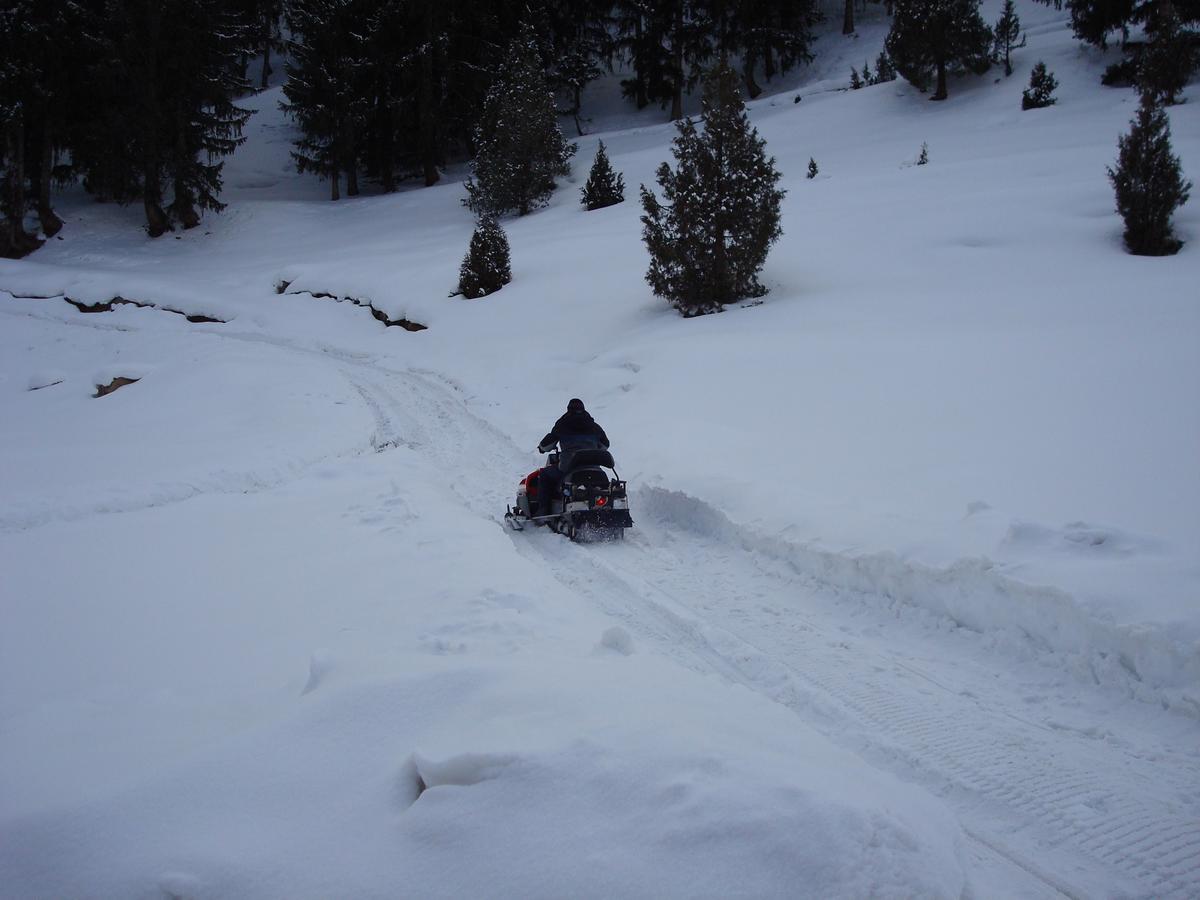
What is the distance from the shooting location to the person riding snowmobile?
8.26 meters

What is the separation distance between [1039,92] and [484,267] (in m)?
22.4

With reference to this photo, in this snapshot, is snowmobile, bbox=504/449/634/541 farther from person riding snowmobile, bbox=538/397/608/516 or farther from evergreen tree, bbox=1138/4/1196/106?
evergreen tree, bbox=1138/4/1196/106

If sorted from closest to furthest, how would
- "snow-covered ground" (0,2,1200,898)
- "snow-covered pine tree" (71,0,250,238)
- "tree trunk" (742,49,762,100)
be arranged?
"snow-covered ground" (0,2,1200,898) < "snow-covered pine tree" (71,0,250,238) < "tree trunk" (742,49,762,100)

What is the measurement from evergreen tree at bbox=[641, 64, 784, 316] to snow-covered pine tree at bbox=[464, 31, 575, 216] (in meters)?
15.0

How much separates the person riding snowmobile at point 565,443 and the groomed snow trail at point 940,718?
1311mm

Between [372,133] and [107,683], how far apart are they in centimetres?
4303

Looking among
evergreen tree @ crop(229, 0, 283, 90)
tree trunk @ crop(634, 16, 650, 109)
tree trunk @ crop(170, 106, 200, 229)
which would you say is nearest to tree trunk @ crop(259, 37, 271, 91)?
evergreen tree @ crop(229, 0, 283, 90)

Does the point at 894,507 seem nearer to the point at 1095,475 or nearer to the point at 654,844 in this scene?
the point at 1095,475

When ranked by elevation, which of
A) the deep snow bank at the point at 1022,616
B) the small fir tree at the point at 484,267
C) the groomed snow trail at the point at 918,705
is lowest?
the groomed snow trail at the point at 918,705

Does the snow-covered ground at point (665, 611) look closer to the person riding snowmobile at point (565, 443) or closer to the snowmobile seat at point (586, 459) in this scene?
the person riding snowmobile at point (565, 443)

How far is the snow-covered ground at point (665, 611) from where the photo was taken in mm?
2615

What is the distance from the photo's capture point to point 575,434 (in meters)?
8.42

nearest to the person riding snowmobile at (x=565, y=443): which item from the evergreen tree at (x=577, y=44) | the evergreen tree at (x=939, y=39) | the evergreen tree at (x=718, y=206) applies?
the evergreen tree at (x=718, y=206)

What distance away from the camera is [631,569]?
22.6 ft
